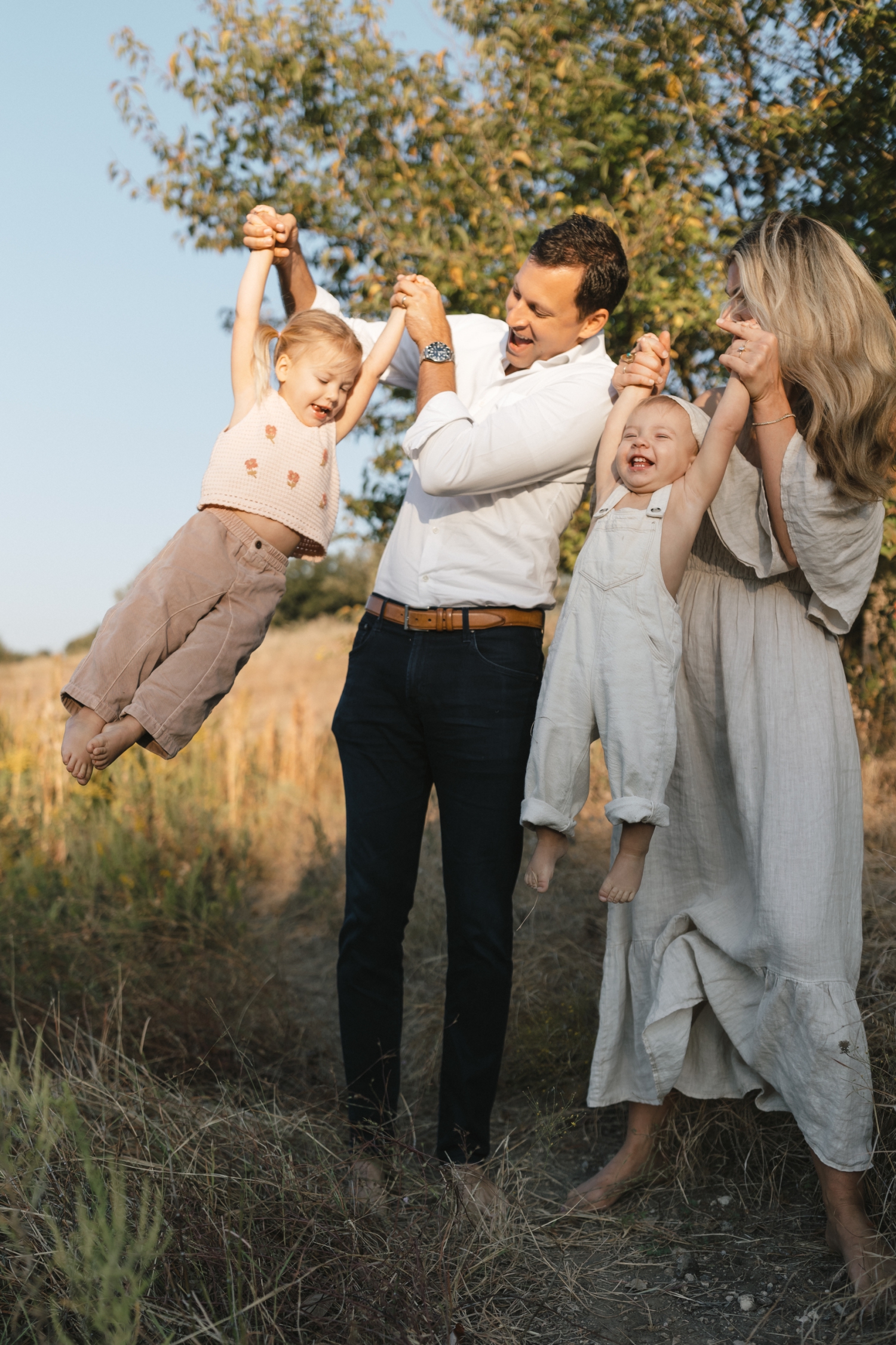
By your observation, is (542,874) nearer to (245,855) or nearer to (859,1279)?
(859,1279)

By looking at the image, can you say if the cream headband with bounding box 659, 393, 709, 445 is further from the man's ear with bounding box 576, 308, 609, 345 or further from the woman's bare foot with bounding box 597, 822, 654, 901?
the woman's bare foot with bounding box 597, 822, 654, 901

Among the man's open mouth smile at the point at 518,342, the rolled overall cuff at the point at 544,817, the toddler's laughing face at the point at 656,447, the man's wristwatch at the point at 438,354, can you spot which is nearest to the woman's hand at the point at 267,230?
the man's wristwatch at the point at 438,354

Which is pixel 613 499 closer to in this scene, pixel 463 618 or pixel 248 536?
pixel 463 618

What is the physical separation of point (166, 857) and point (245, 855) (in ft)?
1.95

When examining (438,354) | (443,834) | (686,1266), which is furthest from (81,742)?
(686,1266)

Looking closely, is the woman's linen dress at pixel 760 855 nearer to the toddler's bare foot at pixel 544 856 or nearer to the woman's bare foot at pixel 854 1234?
the woman's bare foot at pixel 854 1234

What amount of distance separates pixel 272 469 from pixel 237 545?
0.22 m

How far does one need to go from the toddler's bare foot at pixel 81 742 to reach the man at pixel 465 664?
0.62 m

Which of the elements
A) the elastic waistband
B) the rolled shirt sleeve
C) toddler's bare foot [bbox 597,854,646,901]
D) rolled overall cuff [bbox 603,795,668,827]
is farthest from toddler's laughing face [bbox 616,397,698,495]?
the elastic waistband

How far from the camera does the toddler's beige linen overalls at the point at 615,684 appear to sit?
2133 millimetres

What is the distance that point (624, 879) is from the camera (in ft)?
7.03

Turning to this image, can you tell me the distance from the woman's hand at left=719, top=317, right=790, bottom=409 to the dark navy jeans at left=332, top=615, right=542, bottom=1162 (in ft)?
2.55

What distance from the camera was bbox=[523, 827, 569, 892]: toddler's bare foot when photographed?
7.13ft

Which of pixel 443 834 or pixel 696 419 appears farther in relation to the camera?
pixel 443 834
